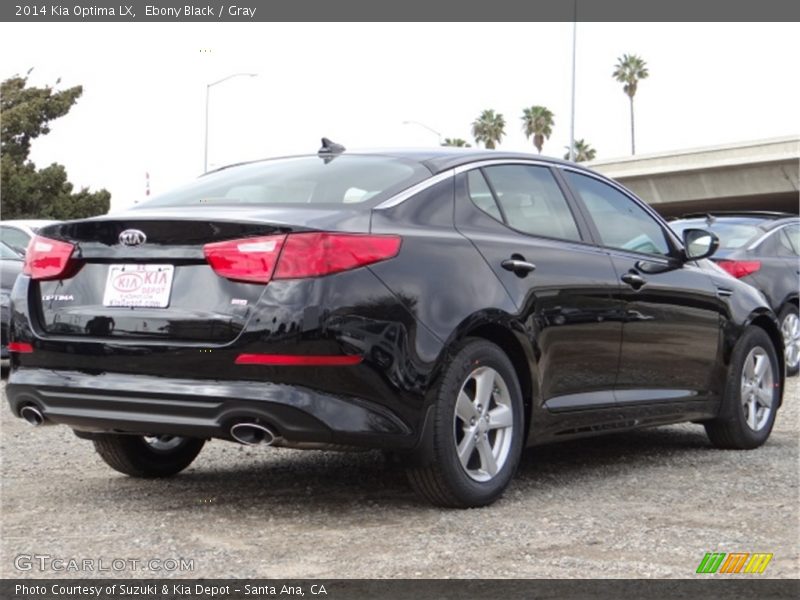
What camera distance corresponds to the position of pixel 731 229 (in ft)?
42.1

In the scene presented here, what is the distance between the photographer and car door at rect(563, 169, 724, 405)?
6824 mm

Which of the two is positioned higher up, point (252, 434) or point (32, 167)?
point (32, 167)

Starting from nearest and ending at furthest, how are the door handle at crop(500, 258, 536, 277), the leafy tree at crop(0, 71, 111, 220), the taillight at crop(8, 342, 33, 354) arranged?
the taillight at crop(8, 342, 33, 354)
the door handle at crop(500, 258, 536, 277)
the leafy tree at crop(0, 71, 111, 220)

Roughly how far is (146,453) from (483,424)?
185 centimetres

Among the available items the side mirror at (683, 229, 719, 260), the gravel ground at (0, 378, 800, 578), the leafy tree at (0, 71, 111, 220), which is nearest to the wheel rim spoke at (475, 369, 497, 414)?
the gravel ground at (0, 378, 800, 578)

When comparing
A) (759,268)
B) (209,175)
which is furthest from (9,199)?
(209,175)

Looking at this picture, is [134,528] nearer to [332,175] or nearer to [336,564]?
[336,564]

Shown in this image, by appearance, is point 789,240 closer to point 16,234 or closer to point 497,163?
point 497,163

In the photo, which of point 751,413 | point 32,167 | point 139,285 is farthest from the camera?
point 32,167

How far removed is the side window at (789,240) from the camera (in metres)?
13.0

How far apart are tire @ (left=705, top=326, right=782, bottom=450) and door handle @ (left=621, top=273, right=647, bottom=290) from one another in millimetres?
1094

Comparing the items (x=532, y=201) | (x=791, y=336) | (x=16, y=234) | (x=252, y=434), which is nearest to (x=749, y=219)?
(x=791, y=336)

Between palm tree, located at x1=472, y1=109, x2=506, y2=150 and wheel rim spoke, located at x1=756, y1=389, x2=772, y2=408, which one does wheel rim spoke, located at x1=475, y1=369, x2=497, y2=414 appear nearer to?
wheel rim spoke, located at x1=756, y1=389, x2=772, y2=408
